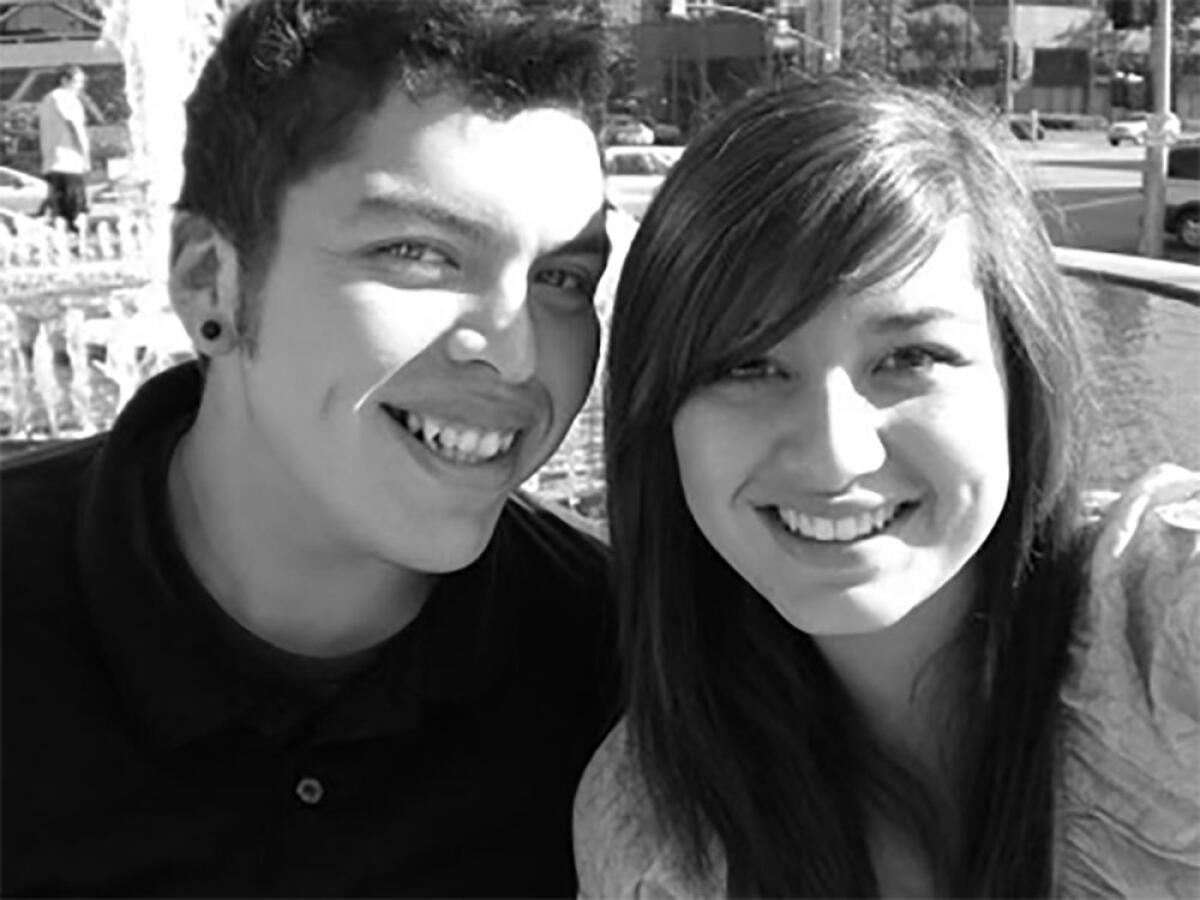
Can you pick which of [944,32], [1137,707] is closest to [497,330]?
[1137,707]

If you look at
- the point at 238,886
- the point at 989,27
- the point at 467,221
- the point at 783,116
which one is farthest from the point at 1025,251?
the point at 989,27

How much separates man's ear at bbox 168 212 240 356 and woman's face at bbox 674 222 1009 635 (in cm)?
64

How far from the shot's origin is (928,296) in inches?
72.1

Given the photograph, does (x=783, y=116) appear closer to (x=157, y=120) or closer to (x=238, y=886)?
(x=238, y=886)

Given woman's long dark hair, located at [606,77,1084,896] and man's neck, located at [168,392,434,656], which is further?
man's neck, located at [168,392,434,656]

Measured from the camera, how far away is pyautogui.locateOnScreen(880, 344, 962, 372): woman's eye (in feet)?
5.97

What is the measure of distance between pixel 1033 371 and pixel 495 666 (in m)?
0.78

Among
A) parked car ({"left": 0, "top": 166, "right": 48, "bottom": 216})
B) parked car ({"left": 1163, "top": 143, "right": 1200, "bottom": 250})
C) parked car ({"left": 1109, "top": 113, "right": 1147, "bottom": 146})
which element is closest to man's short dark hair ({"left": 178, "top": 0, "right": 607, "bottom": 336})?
parked car ({"left": 0, "top": 166, "right": 48, "bottom": 216})

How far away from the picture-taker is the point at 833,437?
1.80 m

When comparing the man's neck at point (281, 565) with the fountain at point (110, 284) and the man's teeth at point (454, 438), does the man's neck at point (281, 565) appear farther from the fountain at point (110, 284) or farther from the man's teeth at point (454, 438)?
the fountain at point (110, 284)

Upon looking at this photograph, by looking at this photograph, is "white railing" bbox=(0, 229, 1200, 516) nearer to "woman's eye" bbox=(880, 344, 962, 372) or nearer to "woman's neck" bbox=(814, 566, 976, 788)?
"woman's neck" bbox=(814, 566, 976, 788)

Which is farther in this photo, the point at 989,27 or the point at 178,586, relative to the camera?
the point at 989,27

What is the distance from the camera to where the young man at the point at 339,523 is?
2.00 meters

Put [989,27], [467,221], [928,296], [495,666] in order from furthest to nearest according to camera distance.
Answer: [989,27] → [495,666] → [467,221] → [928,296]
